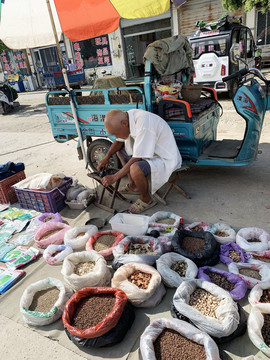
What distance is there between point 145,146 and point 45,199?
152 centimetres

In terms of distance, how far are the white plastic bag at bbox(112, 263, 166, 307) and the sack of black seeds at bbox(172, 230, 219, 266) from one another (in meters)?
0.37

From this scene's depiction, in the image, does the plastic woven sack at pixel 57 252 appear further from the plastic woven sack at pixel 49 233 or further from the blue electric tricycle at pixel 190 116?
the blue electric tricycle at pixel 190 116

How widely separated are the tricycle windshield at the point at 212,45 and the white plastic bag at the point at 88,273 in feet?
24.6

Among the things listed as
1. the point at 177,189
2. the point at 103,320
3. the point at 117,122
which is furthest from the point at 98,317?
the point at 177,189

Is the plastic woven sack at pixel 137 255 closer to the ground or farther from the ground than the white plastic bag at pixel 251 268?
farther from the ground

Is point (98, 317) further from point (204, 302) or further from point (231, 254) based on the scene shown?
point (231, 254)

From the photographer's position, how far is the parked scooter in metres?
11.3

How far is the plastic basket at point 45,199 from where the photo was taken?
140 inches

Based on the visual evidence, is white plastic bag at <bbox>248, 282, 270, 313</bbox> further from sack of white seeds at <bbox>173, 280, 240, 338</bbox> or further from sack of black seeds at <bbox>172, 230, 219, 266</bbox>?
sack of black seeds at <bbox>172, 230, 219, 266</bbox>

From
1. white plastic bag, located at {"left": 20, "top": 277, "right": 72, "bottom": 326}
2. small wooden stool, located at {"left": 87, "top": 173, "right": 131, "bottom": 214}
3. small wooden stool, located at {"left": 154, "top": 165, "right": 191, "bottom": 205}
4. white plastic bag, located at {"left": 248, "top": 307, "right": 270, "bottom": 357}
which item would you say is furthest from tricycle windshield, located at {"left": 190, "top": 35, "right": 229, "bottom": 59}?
white plastic bag, located at {"left": 20, "top": 277, "right": 72, "bottom": 326}

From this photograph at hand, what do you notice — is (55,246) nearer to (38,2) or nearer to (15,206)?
(15,206)

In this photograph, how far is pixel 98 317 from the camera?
1906 millimetres

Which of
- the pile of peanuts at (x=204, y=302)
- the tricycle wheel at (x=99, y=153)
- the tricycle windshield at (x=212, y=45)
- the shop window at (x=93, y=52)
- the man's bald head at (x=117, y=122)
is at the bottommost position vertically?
the pile of peanuts at (x=204, y=302)

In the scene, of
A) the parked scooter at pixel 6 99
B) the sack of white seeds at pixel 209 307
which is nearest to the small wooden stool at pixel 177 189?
the sack of white seeds at pixel 209 307
